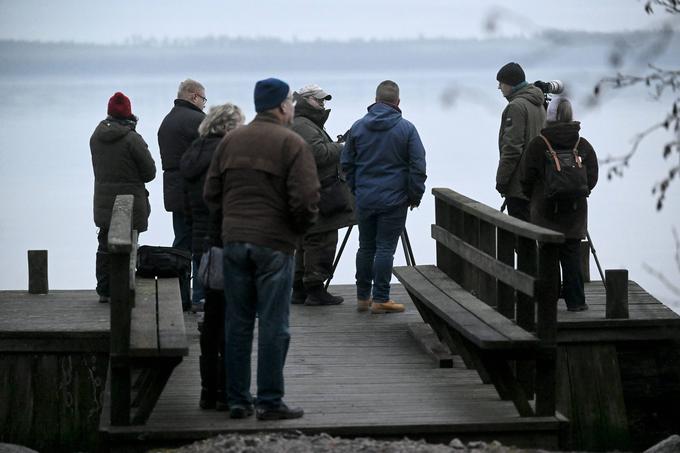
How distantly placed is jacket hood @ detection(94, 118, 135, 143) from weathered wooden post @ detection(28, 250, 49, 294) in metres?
1.77

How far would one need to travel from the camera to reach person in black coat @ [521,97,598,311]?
9.36m

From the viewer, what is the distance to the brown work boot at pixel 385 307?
34.2ft

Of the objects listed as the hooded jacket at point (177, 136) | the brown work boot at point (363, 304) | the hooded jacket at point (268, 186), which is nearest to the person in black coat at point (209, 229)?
the hooded jacket at point (268, 186)

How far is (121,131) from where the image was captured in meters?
10.0

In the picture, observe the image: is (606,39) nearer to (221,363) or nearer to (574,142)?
(221,363)

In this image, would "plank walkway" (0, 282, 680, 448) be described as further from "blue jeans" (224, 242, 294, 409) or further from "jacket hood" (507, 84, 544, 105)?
"jacket hood" (507, 84, 544, 105)

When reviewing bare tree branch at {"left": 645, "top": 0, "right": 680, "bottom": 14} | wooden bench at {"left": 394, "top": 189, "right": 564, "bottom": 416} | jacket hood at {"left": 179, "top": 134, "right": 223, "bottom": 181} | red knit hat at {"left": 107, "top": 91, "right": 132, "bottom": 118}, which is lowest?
wooden bench at {"left": 394, "top": 189, "right": 564, "bottom": 416}

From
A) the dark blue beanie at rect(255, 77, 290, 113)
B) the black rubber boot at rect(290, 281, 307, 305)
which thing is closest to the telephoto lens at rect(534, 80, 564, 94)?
the black rubber boot at rect(290, 281, 307, 305)

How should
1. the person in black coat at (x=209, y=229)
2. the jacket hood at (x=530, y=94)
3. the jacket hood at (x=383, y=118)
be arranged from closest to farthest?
the person in black coat at (x=209, y=229)
the jacket hood at (x=383, y=118)
the jacket hood at (x=530, y=94)

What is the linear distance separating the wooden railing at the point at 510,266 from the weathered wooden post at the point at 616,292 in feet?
3.80

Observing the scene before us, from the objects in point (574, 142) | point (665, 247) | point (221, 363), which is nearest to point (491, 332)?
point (221, 363)

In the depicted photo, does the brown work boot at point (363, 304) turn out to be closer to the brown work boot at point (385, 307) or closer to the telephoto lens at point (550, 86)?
the brown work boot at point (385, 307)

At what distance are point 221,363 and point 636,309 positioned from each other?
3977 mm

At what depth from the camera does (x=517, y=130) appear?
10.3m
